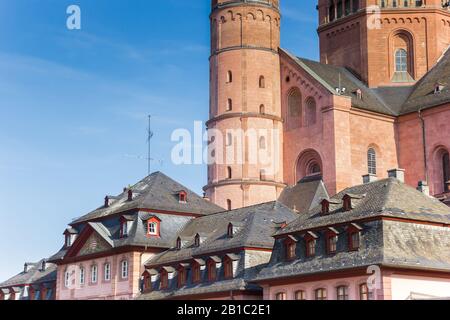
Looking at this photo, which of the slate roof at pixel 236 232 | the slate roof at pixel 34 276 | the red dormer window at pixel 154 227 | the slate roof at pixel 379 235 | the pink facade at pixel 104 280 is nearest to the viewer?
the slate roof at pixel 379 235

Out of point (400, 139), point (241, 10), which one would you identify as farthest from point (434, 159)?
point (241, 10)

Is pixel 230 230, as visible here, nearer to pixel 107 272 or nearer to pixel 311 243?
pixel 311 243

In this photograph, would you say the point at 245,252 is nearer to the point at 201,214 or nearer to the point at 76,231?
the point at 201,214

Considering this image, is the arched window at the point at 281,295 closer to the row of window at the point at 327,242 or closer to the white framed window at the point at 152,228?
the row of window at the point at 327,242

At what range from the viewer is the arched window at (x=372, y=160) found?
237 feet

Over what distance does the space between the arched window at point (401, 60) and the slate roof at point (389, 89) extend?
2.39m

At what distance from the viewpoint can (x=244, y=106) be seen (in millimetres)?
72500

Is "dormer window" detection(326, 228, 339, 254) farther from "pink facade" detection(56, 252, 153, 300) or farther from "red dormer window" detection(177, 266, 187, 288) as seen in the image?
"pink facade" detection(56, 252, 153, 300)

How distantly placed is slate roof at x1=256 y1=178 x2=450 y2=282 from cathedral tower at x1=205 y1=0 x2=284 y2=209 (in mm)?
24068

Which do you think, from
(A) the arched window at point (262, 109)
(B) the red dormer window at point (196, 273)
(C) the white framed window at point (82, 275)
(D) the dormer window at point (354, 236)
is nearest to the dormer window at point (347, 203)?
(D) the dormer window at point (354, 236)

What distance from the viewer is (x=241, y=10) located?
2921 inches

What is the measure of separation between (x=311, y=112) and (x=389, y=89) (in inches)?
418

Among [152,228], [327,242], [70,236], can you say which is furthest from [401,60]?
[327,242]

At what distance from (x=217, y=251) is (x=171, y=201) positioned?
43.7ft
